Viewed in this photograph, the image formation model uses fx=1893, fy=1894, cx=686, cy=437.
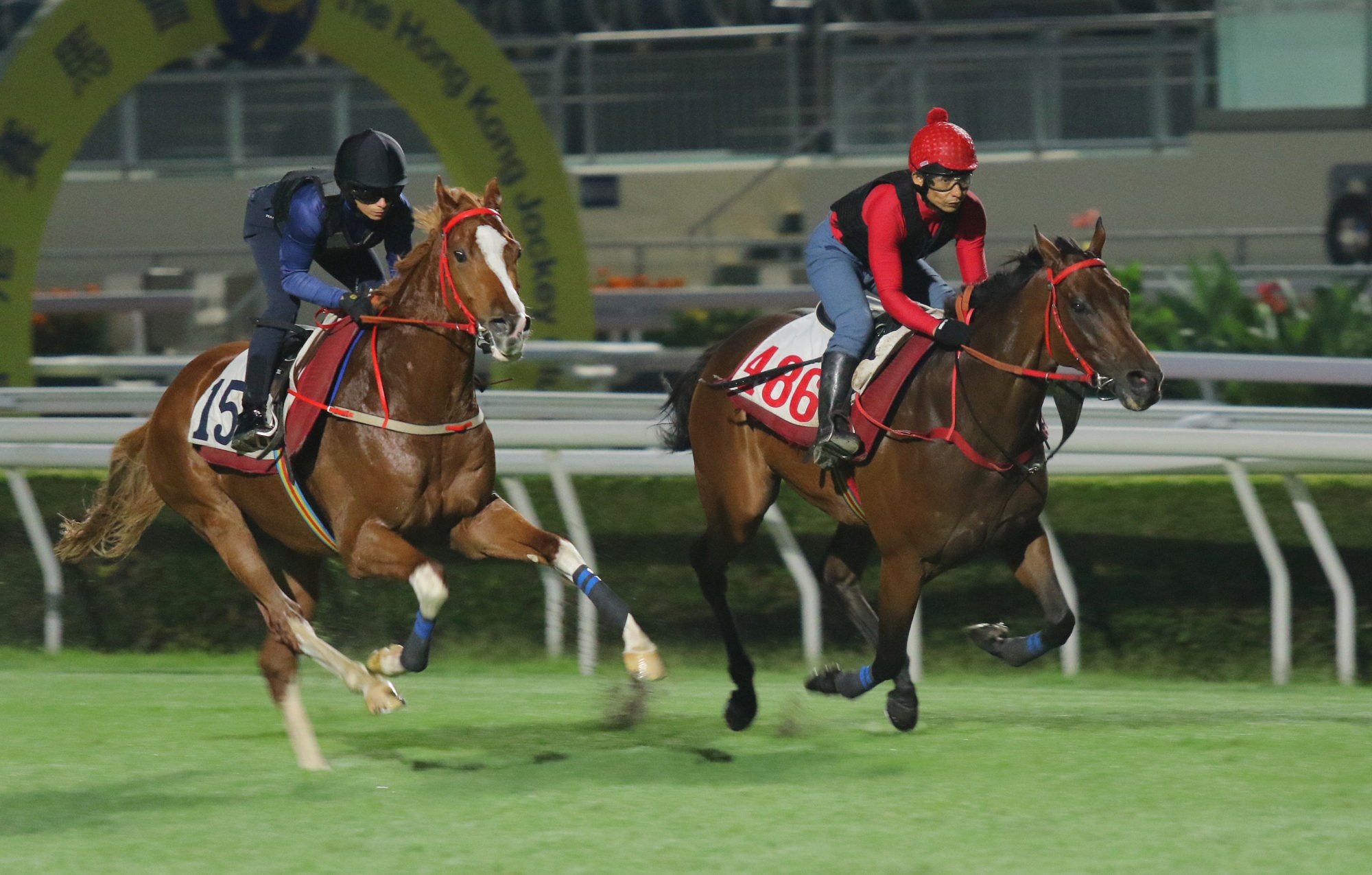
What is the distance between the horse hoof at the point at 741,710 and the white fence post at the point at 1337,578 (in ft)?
6.36

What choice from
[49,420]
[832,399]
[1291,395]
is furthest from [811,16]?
[832,399]

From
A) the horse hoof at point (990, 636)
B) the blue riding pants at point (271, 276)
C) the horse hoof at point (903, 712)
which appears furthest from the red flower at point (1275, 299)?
the blue riding pants at point (271, 276)

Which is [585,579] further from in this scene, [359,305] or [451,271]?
[359,305]

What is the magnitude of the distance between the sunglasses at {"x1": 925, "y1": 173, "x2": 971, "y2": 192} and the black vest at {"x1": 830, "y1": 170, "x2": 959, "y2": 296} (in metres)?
0.11

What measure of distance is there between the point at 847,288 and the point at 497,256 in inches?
44.3

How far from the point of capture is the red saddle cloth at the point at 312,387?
16.1 ft

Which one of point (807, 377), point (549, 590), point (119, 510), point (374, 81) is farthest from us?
point (374, 81)

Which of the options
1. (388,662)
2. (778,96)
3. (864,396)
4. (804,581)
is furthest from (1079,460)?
(778,96)

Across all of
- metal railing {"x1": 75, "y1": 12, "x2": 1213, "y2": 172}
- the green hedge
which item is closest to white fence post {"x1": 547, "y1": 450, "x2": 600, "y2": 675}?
the green hedge

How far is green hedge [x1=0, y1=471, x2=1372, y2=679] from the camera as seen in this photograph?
647cm

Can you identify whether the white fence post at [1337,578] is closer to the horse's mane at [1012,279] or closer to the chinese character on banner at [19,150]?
the horse's mane at [1012,279]

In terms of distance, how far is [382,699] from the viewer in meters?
4.47

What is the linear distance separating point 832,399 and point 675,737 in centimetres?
99

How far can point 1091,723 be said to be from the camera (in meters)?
4.98
